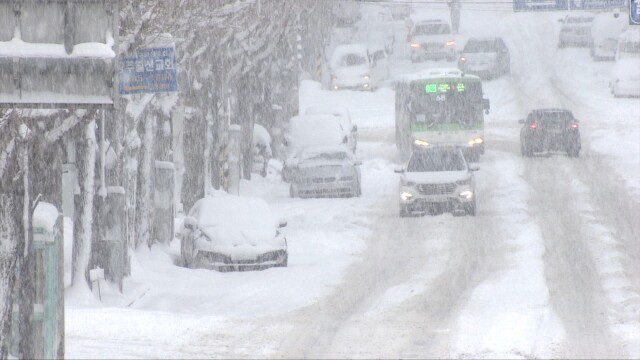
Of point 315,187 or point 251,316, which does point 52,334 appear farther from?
point 315,187

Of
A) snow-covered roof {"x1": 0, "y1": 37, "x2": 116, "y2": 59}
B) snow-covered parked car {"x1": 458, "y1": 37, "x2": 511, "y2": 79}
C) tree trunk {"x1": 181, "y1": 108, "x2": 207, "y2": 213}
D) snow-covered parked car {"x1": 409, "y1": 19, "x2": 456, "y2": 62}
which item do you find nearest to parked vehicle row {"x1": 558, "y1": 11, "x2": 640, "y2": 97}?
snow-covered parked car {"x1": 458, "y1": 37, "x2": 511, "y2": 79}

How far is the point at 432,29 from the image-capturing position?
61562mm

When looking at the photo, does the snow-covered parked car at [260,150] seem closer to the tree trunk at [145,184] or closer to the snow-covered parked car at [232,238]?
the tree trunk at [145,184]

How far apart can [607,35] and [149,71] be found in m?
47.8

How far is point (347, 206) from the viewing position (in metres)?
31.9

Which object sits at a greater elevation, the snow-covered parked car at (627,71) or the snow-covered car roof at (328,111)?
the snow-covered parked car at (627,71)

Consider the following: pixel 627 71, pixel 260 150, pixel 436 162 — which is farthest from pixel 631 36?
pixel 436 162

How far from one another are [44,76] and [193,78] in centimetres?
1667

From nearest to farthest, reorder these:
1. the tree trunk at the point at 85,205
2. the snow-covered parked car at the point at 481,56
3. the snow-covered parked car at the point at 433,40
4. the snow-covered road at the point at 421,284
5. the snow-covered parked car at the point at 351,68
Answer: the snow-covered road at the point at 421,284 < the tree trunk at the point at 85,205 < the snow-covered parked car at the point at 351,68 < the snow-covered parked car at the point at 481,56 < the snow-covered parked car at the point at 433,40

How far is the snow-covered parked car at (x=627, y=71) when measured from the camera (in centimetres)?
5197

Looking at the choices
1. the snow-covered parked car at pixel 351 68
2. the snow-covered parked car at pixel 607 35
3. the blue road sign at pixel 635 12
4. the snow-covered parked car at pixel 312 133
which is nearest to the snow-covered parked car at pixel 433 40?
the snow-covered parked car at pixel 351 68

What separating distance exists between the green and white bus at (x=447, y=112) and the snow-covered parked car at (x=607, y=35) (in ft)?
80.3

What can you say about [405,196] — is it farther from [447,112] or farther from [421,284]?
[447,112]

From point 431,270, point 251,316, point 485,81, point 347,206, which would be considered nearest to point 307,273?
point 431,270
